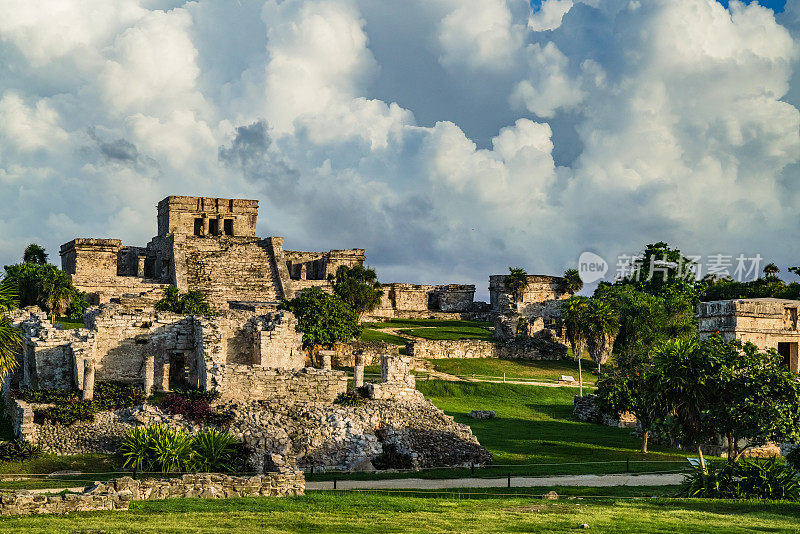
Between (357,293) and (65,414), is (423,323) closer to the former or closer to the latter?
(357,293)

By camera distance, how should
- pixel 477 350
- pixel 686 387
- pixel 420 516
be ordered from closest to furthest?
pixel 420 516, pixel 686 387, pixel 477 350

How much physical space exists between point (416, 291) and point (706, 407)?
57.4m

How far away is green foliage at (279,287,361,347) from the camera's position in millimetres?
50406

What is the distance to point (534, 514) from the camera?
21.0 metres

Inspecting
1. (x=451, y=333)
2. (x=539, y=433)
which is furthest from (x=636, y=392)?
(x=451, y=333)

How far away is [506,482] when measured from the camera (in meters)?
28.2

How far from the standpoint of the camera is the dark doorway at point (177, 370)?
36.7 metres

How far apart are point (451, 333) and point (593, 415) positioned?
25547 millimetres

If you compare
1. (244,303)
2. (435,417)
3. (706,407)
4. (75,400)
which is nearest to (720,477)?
(706,407)

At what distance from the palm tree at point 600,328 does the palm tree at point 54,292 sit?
2963 centimetres

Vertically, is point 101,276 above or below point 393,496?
above

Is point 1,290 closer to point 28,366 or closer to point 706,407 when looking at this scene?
point 28,366

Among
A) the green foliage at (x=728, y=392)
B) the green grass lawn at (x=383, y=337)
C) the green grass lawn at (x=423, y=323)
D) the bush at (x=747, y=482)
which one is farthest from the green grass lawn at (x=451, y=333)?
the bush at (x=747, y=482)

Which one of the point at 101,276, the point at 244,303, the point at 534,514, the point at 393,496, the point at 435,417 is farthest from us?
the point at 101,276
